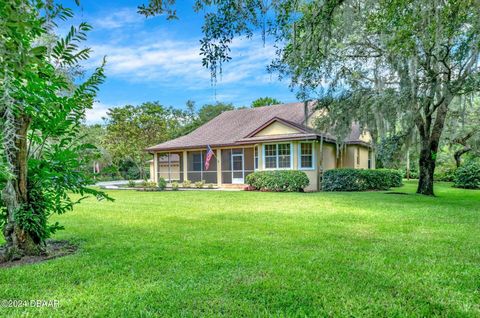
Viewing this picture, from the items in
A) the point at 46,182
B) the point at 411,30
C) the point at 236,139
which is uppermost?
the point at 411,30

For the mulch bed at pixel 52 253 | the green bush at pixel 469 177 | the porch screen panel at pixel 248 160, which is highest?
the porch screen panel at pixel 248 160

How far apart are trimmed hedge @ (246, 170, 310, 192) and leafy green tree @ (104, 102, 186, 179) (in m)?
12.4

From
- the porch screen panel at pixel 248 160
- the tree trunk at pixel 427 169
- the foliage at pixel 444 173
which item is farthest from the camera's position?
the foliage at pixel 444 173

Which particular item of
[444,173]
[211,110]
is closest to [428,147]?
[444,173]

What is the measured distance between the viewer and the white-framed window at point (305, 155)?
16.7 metres

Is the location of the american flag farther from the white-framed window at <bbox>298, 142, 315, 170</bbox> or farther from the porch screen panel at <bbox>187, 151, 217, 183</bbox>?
the white-framed window at <bbox>298, 142, 315, 170</bbox>

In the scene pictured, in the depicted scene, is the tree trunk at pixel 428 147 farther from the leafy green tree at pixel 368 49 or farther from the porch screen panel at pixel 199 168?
the porch screen panel at pixel 199 168

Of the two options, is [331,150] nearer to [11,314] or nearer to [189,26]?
[189,26]

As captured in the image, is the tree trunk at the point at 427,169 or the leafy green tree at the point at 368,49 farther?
the tree trunk at the point at 427,169

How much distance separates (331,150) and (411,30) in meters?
11.3

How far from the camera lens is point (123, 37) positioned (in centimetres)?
570

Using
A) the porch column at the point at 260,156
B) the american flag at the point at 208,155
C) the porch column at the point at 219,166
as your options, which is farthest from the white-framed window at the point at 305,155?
the porch column at the point at 219,166

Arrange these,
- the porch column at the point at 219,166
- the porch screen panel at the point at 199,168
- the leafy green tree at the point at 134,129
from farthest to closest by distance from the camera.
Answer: the leafy green tree at the point at 134,129 < the porch screen panel at the point at 199,168 < the porch column at the point at 219,166

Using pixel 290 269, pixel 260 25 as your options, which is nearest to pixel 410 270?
pixel 290 269
